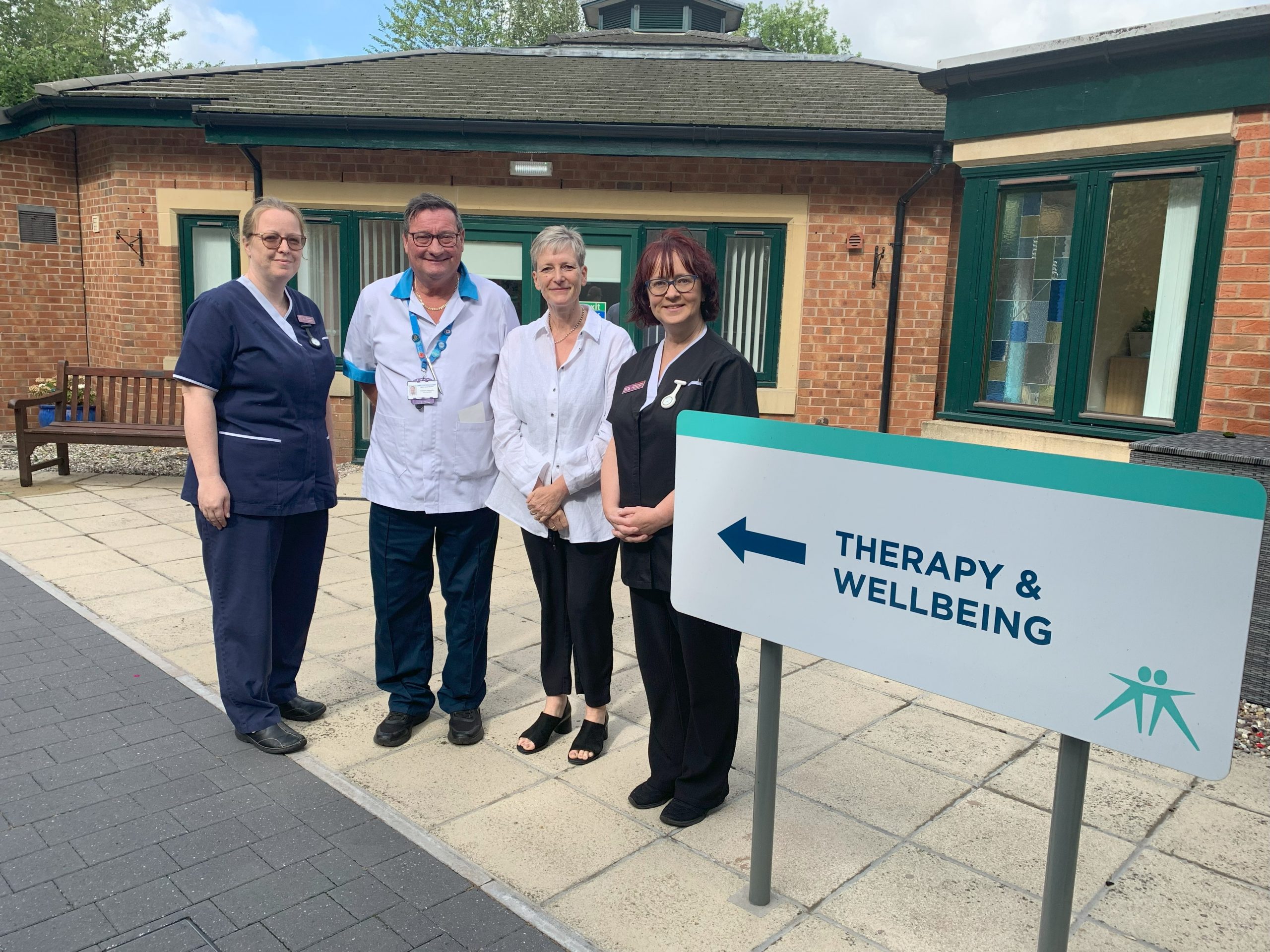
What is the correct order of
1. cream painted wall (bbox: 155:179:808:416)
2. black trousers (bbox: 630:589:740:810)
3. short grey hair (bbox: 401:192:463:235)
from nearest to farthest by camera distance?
black trousers (bbox: 630:589:740:810), short grey hair (bbox: 401:192:463:235), cream painted wall (bbox: 155:179:808:416)

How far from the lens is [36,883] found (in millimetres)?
2748

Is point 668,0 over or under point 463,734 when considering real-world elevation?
over

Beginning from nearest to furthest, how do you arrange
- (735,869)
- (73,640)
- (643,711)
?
(735,869), (643,711), (73,640)

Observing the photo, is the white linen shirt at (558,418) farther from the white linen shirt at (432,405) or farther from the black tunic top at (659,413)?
the black tunic top at (659,413)

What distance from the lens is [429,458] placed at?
362 centimetres

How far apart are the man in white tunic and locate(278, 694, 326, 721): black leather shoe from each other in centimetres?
40

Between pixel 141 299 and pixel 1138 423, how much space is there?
32.8ft

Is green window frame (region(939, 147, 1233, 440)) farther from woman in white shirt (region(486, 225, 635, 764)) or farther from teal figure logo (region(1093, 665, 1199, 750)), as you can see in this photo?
teal figure logo (region(1093, 665, 1199, 750))

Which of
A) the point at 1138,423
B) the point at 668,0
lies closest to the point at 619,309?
the point at 1138,423

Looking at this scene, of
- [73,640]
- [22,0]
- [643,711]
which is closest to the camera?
[643,711]

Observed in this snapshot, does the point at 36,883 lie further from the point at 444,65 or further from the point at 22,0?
the point at 22,0

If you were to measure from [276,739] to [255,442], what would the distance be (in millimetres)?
1190

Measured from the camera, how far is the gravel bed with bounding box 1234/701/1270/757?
3.96 meters

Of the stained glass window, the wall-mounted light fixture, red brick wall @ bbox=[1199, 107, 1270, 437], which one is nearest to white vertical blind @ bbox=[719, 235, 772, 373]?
the wall-mounted light fixture
